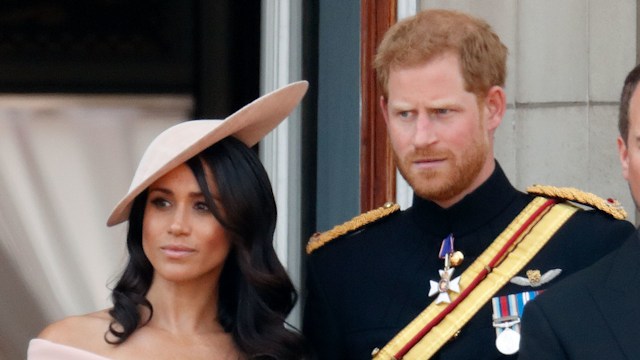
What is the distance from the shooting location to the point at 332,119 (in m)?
5.41

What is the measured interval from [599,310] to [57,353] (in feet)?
3.95

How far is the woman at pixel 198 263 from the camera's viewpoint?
404 cm

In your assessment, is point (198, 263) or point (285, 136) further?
point (285, 136)

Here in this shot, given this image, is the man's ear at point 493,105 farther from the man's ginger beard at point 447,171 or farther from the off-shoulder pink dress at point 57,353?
the off-shoulder pink dress at point 57,353

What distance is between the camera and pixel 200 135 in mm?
4059

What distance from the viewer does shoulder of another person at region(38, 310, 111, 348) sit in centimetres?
401

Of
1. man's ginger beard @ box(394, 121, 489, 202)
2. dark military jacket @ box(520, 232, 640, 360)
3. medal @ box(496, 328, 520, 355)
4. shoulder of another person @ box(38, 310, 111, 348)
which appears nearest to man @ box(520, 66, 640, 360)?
dark military jacket @ box(520, 232, 640, 360)

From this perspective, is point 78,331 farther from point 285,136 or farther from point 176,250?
point 285,136

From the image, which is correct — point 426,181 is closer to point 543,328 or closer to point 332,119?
point 543,328

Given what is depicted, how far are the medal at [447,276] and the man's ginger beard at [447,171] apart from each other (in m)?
0.15

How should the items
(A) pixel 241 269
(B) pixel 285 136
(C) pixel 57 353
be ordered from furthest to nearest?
(B) pixel 285 136
(A) pixel 241 269
(C) pixel 57 353

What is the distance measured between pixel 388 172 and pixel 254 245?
1.14 meters

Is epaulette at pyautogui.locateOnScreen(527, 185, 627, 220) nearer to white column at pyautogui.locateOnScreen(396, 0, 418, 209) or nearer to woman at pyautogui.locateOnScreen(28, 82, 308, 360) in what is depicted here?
woman at pyautogui.locateOnScreen(28, 82, 308, 360)

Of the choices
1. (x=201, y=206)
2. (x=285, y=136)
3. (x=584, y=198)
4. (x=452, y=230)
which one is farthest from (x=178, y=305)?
(x=285, y=136)
